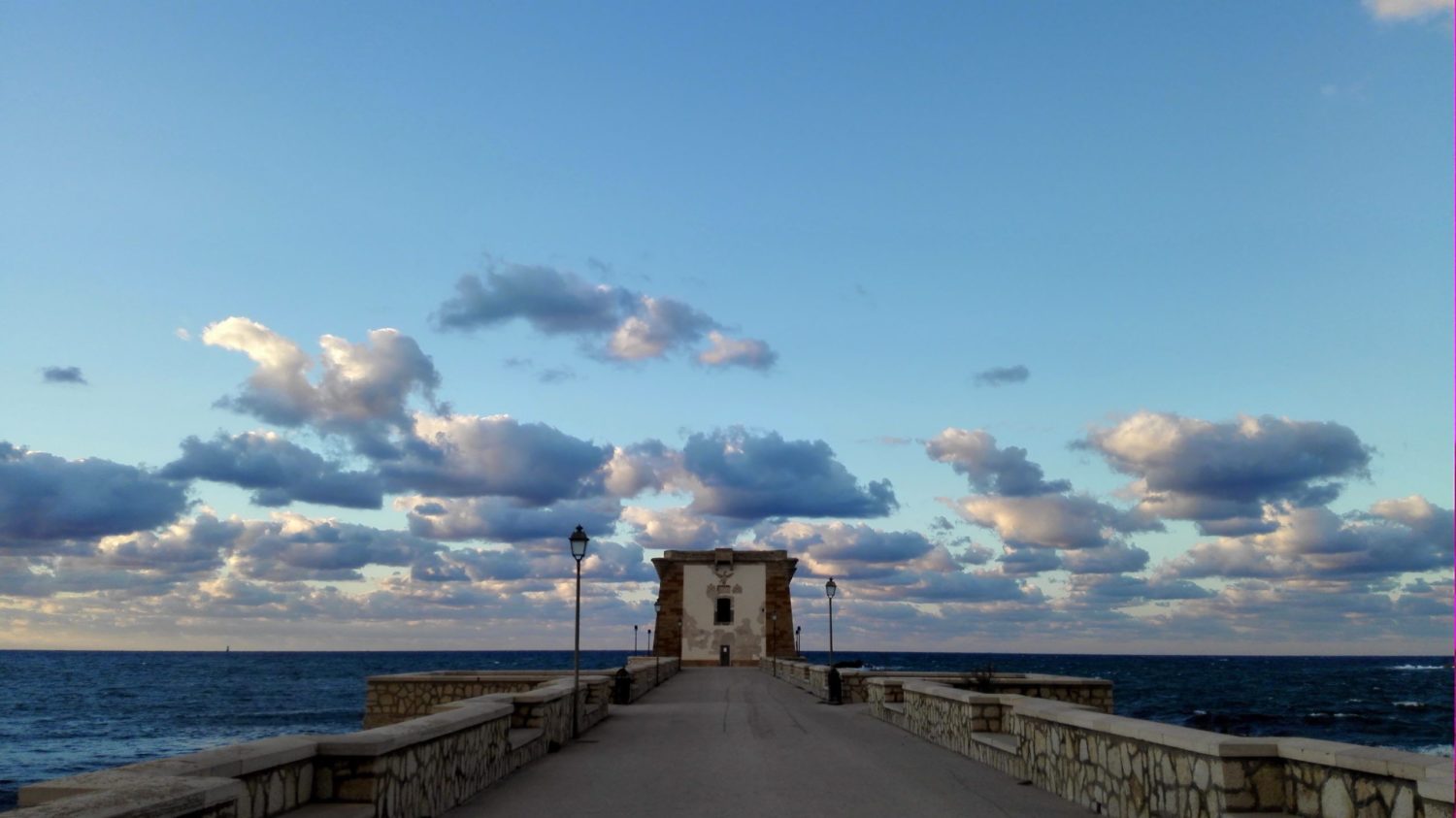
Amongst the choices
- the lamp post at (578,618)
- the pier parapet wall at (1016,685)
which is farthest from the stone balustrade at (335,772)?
the pier parapet wall at (1016,685)

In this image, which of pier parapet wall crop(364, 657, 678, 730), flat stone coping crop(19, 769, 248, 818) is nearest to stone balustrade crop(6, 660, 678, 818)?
flat stone coping crop(19, 769, 248, 818)

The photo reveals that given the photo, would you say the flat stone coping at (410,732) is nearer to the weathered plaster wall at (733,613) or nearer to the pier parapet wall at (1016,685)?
the pier parapet wall at (1016,685)

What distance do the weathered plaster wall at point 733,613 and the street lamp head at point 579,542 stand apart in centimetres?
3979

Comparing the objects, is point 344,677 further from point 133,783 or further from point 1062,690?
point 133,783

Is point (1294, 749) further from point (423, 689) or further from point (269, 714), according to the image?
point (269, 714)

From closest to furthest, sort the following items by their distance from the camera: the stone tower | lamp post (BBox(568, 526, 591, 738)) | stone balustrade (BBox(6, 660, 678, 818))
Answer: stone balustrade (BBox(6, 660, 678, 818))
lamp post (BBox(568, 526, 591, 738))
the stone tower

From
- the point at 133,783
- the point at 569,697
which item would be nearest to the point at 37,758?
the point at 569,697

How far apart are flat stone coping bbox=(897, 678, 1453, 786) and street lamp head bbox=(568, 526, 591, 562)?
8936 millimetres

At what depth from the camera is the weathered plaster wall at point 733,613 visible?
57.3m

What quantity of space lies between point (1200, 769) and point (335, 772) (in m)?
6.54

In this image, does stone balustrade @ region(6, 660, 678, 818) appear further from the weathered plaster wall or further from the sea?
the weathered plaster wall

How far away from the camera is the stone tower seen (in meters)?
57.3

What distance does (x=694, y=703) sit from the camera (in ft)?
85.3

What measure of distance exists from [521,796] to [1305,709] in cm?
6562
